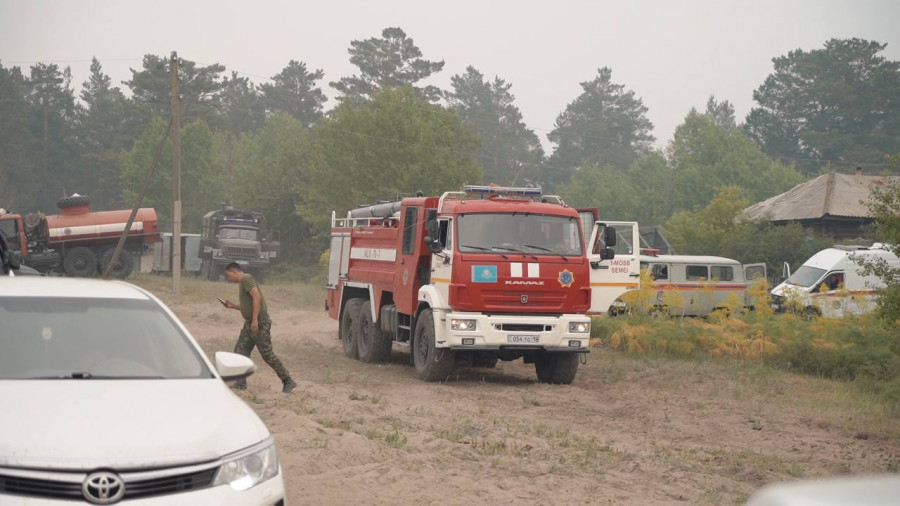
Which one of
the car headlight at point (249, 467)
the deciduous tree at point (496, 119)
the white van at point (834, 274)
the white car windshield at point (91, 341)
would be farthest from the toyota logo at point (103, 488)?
the deciduous tree at point (496, 119)

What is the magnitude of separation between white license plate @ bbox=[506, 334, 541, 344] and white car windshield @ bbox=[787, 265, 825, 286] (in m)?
16.2

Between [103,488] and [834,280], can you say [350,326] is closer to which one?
[834,280]

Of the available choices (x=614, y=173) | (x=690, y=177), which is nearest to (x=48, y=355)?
(x=690, y=177)

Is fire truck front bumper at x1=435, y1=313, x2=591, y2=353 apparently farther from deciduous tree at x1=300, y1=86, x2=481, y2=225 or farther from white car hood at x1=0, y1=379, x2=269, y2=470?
deciduous tree at x1=300, y1=86, x2=481, y2=225

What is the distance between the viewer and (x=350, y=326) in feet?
67.7

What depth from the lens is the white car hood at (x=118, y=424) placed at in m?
5.02

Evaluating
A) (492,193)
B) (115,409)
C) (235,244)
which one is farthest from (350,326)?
(235,244)

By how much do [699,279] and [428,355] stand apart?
1614 cm

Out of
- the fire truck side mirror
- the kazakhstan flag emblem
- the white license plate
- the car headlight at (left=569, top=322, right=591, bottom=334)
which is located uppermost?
the fire truck side mirror

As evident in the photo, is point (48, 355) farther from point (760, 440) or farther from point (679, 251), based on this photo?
point (679, 251)

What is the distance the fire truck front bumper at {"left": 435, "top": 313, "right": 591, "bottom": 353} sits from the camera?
15805 mm

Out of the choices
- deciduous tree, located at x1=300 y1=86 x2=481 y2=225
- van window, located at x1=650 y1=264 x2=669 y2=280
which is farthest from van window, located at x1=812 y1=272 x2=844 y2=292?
deciduous tree, located at x1=300 y1=86 x2=481 y2=225

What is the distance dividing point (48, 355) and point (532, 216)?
10.7 metres

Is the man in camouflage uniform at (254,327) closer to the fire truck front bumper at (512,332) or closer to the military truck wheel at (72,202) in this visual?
the fire truck front bumper at (512,332)
